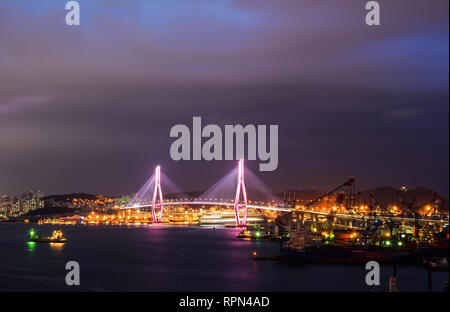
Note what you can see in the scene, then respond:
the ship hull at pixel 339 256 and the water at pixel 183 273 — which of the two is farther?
the ship hull at pixel 339 256

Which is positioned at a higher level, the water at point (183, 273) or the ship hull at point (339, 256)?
the ship hull at point (339, 256)

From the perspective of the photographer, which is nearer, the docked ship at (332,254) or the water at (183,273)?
the water at (183,273)

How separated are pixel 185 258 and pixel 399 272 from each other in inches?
435

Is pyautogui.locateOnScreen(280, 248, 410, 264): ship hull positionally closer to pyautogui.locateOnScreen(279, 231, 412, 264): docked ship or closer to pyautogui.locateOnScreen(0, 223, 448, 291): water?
pyautogui.locateOnScreen(279, 231, 412, 264): docked ship

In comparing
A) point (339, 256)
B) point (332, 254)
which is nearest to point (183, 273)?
point (332, 254)

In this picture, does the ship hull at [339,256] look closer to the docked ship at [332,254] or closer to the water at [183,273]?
the docked ship at [332,254]

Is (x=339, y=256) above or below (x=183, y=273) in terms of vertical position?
above

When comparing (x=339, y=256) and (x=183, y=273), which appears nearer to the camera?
(x=183, y=273)

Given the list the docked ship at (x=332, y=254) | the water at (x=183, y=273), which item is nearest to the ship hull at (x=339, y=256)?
the docked ship at (x=332, y=254)

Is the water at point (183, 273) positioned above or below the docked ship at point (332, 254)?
below

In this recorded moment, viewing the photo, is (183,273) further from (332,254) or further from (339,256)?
(339,256)
